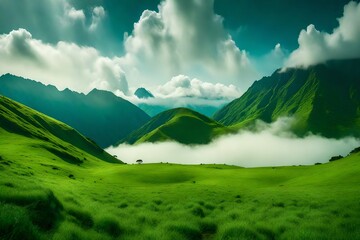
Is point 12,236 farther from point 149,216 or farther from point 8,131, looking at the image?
point 8,131

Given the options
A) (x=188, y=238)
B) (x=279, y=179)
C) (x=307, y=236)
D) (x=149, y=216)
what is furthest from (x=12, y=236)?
(x=279, y=179)

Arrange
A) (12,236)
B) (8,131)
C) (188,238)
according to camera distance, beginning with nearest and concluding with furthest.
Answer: (12,236) → (188,238) → (8,131)

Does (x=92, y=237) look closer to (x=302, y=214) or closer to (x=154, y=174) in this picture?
(x=302, y=214)

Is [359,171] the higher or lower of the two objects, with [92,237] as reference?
higher

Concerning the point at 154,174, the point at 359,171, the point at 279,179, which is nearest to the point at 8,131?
the point at 154,174

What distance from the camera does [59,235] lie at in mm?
13922

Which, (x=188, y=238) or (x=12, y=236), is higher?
(x=12, y=236)

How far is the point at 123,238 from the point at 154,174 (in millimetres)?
70303

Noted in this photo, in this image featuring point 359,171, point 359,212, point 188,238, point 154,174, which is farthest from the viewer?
point 154,174

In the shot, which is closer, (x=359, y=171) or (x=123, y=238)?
(x=123, y=238)

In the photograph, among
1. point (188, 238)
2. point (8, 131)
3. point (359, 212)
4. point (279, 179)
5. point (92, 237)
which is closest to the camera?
point (92, 237)

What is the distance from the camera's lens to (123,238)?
53.3ft

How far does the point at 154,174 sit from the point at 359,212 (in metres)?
65.7

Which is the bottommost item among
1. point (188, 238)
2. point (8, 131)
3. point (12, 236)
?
point (188, 238)
